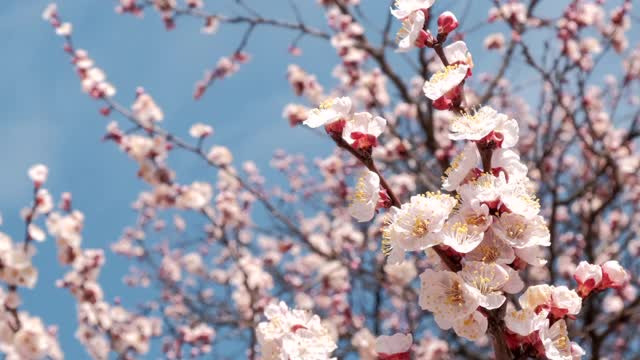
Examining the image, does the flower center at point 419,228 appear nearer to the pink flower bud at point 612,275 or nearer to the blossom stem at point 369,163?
the blossom stem at point 369,163

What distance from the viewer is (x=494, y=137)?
1403 mm

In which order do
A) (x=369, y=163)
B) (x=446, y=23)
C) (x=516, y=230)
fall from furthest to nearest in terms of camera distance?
(x=446, y=23)
(x=369, y=163)
(x=516, y=230)

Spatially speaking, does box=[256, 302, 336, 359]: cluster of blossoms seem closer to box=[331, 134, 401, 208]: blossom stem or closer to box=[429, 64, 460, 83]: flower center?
box=[331, 134, 401, 208]: blossom stem

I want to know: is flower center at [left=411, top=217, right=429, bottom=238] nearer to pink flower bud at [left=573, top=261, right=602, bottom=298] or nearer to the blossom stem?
the blossom stem

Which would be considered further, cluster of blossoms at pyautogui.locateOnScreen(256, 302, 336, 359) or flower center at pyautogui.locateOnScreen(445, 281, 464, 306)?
cluster of blossoms at pyautogui.locateOnScreen(256, 302, 336, 359)

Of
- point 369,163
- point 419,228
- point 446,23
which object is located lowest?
point 419,228

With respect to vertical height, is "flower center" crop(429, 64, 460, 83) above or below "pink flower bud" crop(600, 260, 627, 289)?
above

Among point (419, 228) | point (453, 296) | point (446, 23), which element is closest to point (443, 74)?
point (446, 23)

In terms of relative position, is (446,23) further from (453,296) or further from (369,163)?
(453,296)

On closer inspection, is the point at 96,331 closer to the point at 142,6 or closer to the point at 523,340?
the point at 142,6

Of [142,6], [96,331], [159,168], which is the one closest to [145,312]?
[96,331]

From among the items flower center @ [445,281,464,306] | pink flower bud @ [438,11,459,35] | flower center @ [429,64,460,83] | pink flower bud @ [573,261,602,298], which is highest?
pink flower bud @ [438,11,459,35]

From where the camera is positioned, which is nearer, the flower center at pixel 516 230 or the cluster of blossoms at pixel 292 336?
the flower center at pixel 516 230

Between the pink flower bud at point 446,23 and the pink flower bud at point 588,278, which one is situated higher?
the pink flower bud at point 446,23
